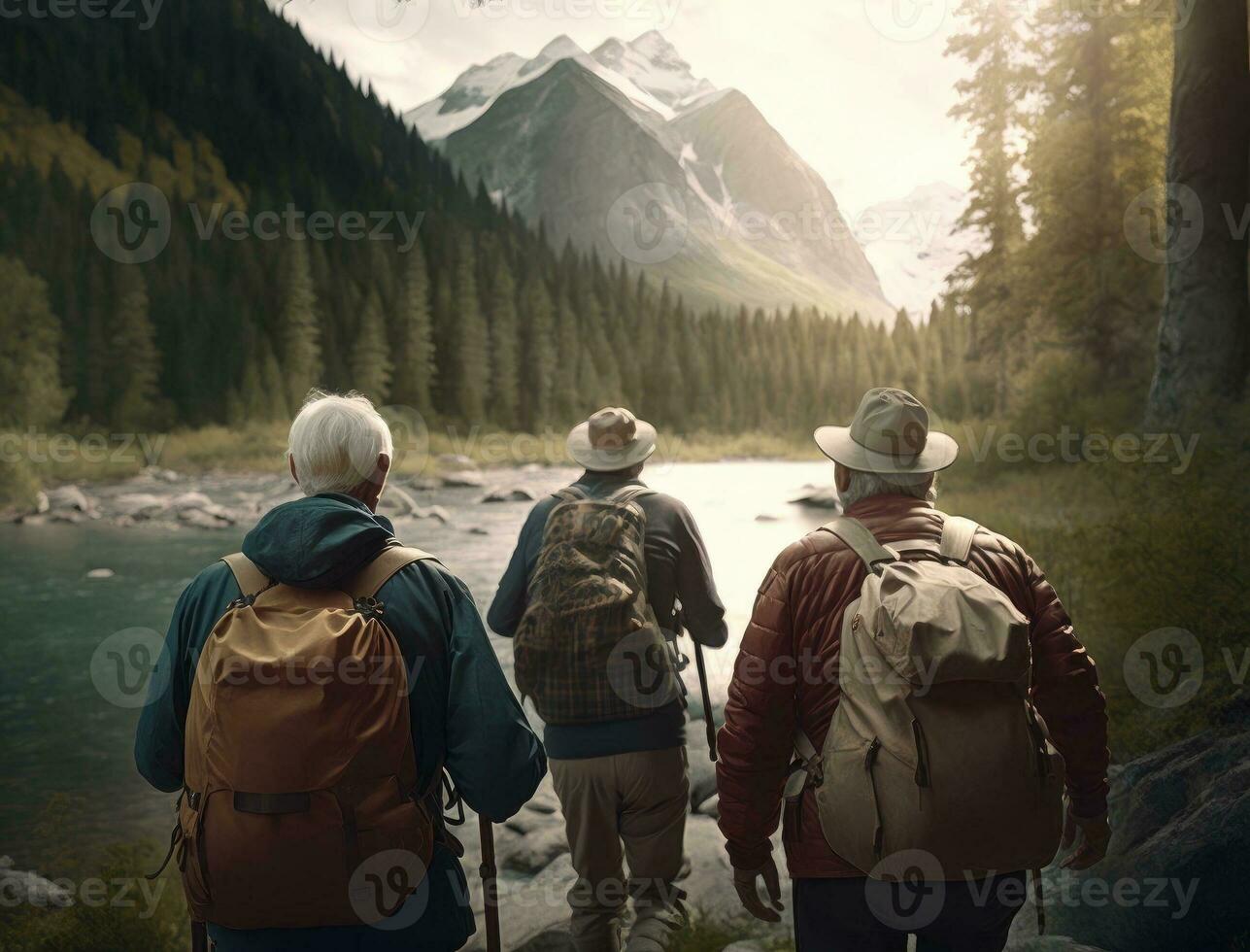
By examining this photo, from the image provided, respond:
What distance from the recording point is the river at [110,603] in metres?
7.55

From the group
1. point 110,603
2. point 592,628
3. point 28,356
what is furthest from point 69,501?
point 592,628

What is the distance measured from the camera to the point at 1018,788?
69.1 inches

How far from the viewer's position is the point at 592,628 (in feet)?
10.2

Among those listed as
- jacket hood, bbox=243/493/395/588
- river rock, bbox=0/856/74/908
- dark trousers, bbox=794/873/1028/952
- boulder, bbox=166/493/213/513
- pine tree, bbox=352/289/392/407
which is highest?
pine tree, bbox=352/289/392/407

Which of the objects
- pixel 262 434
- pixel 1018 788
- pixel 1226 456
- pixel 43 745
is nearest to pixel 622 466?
pixel 1018 788

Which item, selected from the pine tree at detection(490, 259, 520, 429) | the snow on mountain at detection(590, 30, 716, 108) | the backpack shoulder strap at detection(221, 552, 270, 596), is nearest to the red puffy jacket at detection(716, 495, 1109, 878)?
the backpack shoulder strap at detection(221, 552, 270, 596)

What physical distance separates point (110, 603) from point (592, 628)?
13.3 metres

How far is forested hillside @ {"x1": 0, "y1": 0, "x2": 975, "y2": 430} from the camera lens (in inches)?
1414

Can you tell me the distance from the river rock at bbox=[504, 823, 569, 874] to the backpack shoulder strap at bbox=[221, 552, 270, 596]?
4.41 metres

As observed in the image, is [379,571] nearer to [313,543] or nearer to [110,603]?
[313,543]

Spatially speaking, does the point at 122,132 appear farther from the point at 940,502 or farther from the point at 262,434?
the point at 940,502

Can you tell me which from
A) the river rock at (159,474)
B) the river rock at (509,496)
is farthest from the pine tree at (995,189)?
the river rock at (159,474)

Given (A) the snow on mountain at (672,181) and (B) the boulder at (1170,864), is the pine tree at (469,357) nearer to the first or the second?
(B) the boulder at (1170,864)

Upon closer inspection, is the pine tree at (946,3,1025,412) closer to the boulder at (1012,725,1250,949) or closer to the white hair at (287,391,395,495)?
the boulder at (1012,725,1250,949)
